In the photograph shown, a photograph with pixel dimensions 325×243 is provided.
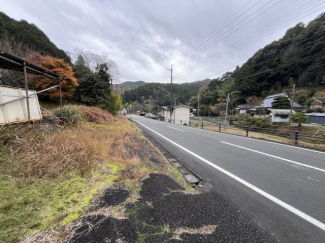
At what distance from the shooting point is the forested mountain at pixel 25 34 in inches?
589

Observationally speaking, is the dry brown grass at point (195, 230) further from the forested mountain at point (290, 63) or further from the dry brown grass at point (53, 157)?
the forested mountain at point (290, 63)

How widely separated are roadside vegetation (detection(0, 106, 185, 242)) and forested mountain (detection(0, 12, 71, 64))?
17.3 meters

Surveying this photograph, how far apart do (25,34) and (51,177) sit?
2339cm

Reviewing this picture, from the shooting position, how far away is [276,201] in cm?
254

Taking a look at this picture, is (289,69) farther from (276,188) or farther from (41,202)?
(41,202)

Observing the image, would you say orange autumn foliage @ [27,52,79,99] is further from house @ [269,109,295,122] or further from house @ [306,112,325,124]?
house @ [306,112,325,124]

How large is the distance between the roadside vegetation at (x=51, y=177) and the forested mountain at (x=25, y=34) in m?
17.3

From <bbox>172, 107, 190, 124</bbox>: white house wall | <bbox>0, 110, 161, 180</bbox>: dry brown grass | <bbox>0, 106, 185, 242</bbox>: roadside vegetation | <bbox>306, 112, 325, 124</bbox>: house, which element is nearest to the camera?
<bbox>0, 106, 185, 242</bbox>: roadside vegetation

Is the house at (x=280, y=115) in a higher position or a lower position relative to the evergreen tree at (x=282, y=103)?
lower

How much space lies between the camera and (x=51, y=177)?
276cm

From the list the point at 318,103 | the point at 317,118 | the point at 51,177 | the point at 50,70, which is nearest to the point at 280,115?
the point at 317,118

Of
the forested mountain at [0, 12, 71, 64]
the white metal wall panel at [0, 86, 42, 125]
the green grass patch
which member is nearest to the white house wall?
the forested mountain at [0, 12, 71, 64]

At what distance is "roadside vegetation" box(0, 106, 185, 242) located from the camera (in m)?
1.77

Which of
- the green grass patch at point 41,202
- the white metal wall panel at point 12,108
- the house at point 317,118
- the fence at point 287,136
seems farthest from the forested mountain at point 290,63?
the green grass patch at point 41,202
